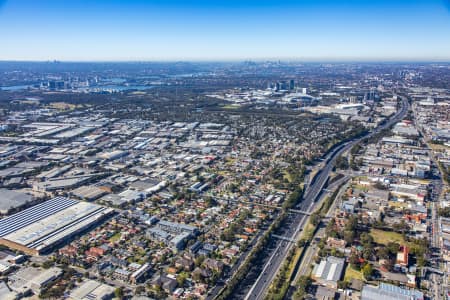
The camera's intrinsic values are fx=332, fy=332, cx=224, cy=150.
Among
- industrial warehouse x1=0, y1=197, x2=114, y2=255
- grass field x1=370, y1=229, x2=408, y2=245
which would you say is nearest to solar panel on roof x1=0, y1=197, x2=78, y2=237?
industrial warehouse x1=0, y1=197, x2=114, y2=255

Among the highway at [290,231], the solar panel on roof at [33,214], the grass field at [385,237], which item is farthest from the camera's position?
the solar panel on roof at [33,214]

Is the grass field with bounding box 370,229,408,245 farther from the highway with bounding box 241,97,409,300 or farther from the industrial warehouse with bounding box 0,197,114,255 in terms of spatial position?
the industrial warehouse with bounding box 0,197,114,255

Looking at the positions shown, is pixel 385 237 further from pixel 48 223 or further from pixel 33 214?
pixel 33 214

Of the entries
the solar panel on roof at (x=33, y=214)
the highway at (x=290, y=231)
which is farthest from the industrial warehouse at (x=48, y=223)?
the highway at (x=290, y=231)

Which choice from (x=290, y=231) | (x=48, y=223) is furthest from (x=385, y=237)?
(x=48, y=223)

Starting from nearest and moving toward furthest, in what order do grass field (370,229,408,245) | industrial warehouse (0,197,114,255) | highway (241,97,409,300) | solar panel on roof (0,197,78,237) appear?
highway (241,97,409,300), industrial warehouse (0,197,114,255), grass field (370,229,408,245), solar panel on roof (0,197,78,237)

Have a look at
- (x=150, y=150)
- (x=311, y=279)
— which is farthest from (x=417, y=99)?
(x=311, y=279)

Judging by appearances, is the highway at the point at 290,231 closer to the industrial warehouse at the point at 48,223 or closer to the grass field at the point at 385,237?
the grass field at the point at 385,237
